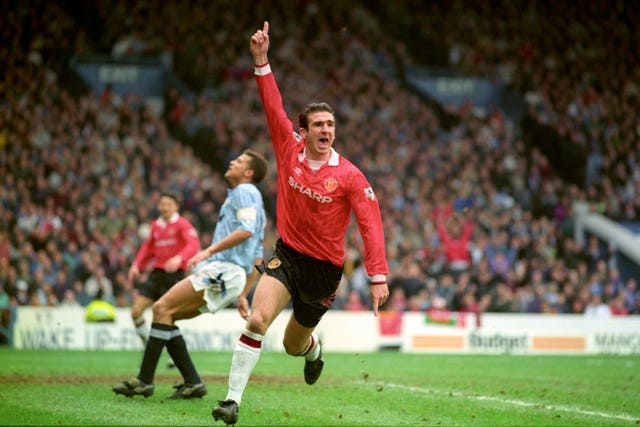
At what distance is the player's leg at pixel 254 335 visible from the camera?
8094 millimetres

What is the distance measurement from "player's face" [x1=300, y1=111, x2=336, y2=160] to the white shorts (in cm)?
237

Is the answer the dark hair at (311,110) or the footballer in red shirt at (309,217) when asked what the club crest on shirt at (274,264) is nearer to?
the footballer in red shirt at (309,217)

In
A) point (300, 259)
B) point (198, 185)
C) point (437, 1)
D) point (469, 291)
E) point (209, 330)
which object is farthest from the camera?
point (437, 1)

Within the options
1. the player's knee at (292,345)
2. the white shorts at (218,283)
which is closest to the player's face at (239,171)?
the white shorts at (218,283)

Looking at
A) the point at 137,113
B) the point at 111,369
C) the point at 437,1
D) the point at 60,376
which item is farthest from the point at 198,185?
the point at 437,1

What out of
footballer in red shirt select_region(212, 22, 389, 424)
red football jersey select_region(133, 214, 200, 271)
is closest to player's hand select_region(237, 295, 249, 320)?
footballer in red shirt select_region(212, 22, 389, 424)

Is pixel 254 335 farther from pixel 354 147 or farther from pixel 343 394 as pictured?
pixel 354 147

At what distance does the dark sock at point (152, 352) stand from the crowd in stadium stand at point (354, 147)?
1211cm

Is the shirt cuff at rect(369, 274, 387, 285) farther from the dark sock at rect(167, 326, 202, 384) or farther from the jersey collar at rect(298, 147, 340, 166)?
the dark sock at rect(167, 326, 202, 384)

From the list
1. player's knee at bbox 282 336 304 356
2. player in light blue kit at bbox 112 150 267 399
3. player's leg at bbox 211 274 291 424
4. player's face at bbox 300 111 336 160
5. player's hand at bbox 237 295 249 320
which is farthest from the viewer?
player's hand at bbox 237 295 249 320

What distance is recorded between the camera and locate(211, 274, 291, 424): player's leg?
8.09 metres

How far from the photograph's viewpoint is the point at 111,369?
47.8 ft

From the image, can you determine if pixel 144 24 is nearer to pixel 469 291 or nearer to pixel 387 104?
pixel 387 104

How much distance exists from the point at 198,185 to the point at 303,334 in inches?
679
